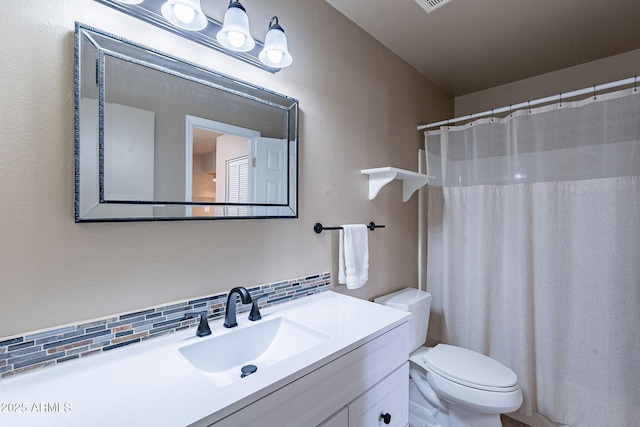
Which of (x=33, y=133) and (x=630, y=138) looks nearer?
(x=33, y=133)

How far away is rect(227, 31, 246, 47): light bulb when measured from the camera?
3.45ft

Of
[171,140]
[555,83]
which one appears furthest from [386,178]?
[555,83]

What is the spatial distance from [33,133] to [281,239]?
0.86 m

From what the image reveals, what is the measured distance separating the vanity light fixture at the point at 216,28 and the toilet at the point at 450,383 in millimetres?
1398

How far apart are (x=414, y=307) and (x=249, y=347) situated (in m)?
1.06

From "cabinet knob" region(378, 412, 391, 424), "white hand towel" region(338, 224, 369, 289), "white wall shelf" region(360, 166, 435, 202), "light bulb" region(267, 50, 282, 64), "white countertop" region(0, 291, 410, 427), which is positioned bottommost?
"cabinet knob" region(378, 412, 391, 424)

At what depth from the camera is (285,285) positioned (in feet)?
4.33

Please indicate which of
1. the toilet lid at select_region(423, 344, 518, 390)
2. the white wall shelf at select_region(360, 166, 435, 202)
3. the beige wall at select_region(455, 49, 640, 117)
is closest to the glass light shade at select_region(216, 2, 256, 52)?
the white wall shelf at select_region(360, 166, 435, 202)

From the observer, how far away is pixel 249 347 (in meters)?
1.08

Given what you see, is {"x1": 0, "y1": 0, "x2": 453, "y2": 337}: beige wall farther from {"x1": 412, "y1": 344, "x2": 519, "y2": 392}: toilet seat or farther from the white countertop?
{"x1": 412, "y1": 344, "x2": 519, "y2": 392}: toilet seat

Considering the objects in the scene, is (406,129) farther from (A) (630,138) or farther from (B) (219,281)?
(B) (219,281)

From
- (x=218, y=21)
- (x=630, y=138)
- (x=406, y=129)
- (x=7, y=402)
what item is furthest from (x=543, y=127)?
(x=7, y=402)

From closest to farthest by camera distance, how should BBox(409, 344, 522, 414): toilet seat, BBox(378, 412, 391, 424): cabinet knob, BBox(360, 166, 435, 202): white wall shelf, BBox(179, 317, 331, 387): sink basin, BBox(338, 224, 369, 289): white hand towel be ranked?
1. BBox(179, 317, 331, 387): sink basin
2. BBox(378, 412, 391, 424): cabinet knob
3. BBox(409, 344, 522, 414): toilet seat
4. BBox(338, 224, 369, 289): white hand towel
5. BBox(360, 166, 435, 202): white wall shelf

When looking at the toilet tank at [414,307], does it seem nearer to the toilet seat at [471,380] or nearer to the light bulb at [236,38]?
the toilet seat at [471,380]
